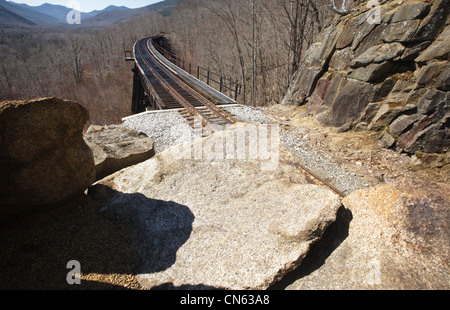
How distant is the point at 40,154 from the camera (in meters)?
2.72

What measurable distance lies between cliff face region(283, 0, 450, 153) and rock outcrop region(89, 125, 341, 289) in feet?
14.5

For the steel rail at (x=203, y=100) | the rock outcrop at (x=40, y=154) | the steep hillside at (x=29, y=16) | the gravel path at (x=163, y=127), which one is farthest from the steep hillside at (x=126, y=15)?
the rock outcrop at (x=40, y=154)

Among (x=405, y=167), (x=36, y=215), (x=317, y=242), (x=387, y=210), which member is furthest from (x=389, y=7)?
(x=36, y=215)

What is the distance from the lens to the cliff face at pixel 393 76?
5969 millimetres

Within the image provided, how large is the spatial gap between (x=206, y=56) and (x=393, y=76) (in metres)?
24.8

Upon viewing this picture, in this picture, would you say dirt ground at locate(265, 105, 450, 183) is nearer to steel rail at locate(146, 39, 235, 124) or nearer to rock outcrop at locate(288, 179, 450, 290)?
steel rail at locate(146, 39, 235, 124)

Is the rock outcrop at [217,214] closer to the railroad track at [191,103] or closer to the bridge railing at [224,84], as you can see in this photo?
the railroad track at [191,103]

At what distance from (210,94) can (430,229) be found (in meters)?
11.0

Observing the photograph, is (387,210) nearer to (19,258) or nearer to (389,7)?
(19,258)

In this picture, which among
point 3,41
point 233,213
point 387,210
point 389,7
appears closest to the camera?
point 387,210

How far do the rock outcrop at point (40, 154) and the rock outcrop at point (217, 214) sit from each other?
721mm

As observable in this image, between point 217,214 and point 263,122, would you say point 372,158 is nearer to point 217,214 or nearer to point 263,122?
point 263,122

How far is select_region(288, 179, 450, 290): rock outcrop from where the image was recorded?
82.7 inches

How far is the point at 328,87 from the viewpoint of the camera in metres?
8.83
